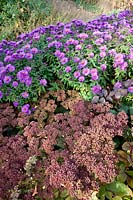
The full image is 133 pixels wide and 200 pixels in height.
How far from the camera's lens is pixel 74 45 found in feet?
11.6

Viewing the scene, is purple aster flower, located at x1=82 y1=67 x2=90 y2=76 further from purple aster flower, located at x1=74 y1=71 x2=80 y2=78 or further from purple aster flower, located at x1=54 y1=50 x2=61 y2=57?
purple aster flower, located at x1=54 y1=50 x2=61 y2=57

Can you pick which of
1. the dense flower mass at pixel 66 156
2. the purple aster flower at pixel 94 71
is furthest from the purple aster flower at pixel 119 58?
the dense flower mass at pixel 66 156

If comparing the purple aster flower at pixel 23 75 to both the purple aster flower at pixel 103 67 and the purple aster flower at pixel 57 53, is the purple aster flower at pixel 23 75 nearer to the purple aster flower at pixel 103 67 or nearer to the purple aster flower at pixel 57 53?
the purple aster flower at pixel 57 53

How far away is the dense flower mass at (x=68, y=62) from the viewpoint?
3.27 meters

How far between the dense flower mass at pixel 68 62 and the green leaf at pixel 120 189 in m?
0.96

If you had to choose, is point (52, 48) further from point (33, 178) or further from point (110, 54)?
point (33, 178)

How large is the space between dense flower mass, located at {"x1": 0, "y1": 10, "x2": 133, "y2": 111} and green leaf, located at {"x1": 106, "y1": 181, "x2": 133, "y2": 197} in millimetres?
957

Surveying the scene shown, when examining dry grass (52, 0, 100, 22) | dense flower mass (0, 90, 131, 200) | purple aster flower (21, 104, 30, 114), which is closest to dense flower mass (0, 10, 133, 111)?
purple aster flower (21, 104, 30, 114)

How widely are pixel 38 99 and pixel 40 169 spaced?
103 centimetres

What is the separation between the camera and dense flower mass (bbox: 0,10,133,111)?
10.7 feet

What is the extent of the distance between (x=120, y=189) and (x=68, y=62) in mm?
1350

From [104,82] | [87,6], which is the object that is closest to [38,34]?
[104,82]

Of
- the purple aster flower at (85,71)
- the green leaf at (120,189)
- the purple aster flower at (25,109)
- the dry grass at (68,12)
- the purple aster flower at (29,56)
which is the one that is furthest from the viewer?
the dry grass at (68,12)

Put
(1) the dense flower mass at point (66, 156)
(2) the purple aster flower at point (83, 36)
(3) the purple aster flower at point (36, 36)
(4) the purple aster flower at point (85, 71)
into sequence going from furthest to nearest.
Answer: (3) the purple aster flower at point (36, 36)
(2) the purple aster flower at point (83, 36)
(4) the purple aster flower at point (85, 71)
(1) the dense flower mass at point (66, 156)
